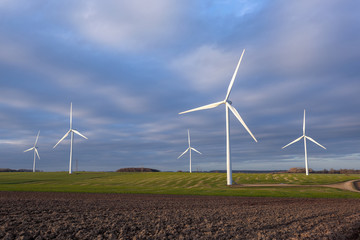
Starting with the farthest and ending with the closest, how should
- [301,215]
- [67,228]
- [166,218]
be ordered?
[301,215]
[166,218]
[67,228]

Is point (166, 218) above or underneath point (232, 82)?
underneath

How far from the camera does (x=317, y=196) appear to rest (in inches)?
1630

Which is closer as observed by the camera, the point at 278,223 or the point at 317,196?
the point at 278,223

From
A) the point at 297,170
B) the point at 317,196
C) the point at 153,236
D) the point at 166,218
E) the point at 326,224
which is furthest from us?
the point at 297,170

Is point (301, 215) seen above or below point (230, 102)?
below

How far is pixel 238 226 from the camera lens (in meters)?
17.7

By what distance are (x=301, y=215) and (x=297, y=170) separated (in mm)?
120055

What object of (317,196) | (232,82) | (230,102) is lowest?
(317,196)

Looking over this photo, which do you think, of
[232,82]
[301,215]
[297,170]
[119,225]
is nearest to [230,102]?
[232,82]

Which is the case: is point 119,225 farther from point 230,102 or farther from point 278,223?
point 230,102

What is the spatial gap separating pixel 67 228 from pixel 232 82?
1837 inches

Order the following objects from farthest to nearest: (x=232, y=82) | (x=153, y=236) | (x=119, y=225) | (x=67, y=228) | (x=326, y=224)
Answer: (x=232, y=82) < (x=326, y=224) < (x=119, y=225) < (x=67, y=228) < (x=153, y=236)

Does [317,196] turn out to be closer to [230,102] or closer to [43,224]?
[230,102]

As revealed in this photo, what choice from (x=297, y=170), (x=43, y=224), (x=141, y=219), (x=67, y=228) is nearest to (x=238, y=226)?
(x=141, y=219)
